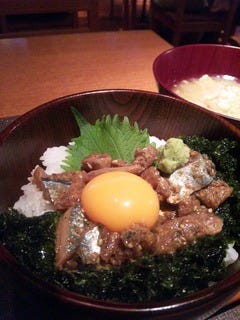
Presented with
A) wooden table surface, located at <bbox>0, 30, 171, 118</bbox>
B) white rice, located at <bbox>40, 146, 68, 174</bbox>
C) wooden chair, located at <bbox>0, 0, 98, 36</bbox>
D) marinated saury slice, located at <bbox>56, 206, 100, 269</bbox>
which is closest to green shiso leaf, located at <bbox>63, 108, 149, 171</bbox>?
white rice, located at <bbox>40, 146, 68, 174</bbox>

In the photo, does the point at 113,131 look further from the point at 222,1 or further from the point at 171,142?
the point at 222,1

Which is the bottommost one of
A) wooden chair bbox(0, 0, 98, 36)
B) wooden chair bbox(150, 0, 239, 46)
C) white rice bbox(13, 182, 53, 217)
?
wooden chair bbox(150, 0, 239, 46)

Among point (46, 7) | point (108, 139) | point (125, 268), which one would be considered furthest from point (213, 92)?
point (46, 7)

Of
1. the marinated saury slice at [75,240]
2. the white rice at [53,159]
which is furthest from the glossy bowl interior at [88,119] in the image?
the marinated saury slice at [75,240]

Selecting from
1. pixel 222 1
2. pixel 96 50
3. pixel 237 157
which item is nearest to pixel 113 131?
pixel 237 157

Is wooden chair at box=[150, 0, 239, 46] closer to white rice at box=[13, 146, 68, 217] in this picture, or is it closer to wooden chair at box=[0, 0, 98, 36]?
wooden chair at box=[0, 0, 98, 36]

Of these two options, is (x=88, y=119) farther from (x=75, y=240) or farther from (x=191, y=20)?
(x=191, y=20)
